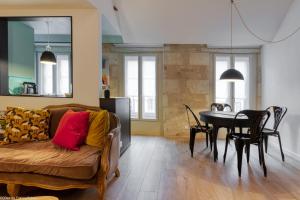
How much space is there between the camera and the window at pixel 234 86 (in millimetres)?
6066

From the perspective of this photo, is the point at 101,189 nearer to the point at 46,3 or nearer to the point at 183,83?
the point at 46,3

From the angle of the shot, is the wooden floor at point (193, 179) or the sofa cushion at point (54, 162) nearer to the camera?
the sofa cushion at point (54, 162)

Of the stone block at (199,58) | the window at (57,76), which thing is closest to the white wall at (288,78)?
the stone block at (199,58)

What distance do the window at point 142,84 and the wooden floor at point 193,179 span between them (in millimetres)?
2057

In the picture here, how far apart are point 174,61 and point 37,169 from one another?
4468 millimetres

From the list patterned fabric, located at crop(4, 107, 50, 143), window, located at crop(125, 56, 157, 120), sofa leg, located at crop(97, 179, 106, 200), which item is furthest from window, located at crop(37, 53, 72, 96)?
sofa leg, located at crop(97, 179, 106, 200)

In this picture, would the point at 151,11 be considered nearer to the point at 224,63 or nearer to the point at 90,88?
the point at 90,88

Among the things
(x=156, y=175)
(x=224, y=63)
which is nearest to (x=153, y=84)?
(x=224, y=63)

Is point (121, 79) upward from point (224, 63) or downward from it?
downward

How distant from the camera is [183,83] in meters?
6.06

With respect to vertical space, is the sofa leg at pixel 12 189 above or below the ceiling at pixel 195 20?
below

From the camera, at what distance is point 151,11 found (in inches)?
181

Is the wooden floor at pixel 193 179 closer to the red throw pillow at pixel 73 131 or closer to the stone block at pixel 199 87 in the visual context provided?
the red throw pillow at pixel 73 131

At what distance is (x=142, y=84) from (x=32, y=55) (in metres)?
2.74
